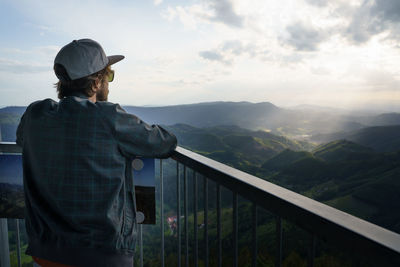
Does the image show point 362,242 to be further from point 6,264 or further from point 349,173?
point 349,173

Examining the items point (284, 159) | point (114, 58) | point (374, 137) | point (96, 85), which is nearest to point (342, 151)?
point (374, 137)

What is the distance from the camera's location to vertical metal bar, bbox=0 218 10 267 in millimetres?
2393

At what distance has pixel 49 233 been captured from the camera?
1.27 m

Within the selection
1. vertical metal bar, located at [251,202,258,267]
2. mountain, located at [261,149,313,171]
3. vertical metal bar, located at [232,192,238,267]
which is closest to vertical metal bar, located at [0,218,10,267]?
vertical metal bar, located at [232,192,238,267]

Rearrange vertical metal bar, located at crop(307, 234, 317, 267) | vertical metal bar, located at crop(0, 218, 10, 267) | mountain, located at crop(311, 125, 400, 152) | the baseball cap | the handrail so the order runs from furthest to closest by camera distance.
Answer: mountain, located at crop(311, 125, 400, 152) < vertical metal bar, located at crop(0, 218, 10, 267) < the baseball cap < vertical metal bar, located at crop(307, 234, 317, 267) < the handrail

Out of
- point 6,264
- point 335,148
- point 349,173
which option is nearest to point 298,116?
point 335,148

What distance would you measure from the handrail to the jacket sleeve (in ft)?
1.25

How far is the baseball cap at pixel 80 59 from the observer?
1.34 metres

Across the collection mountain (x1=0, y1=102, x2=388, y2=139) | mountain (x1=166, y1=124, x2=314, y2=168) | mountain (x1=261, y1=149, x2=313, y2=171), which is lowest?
mountain (x1=261, y1=149, x2=313, y2=171)

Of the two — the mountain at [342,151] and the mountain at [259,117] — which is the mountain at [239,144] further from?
the mountain at [342,151]

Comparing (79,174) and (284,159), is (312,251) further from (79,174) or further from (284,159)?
(284,159)

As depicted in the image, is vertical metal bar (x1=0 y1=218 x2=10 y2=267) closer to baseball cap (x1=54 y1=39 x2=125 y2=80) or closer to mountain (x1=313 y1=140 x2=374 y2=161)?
baseball cap (x1=54 y1=39 x2=125 y2=80)

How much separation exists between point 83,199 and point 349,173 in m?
52.2

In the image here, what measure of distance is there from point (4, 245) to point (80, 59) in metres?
1.96
